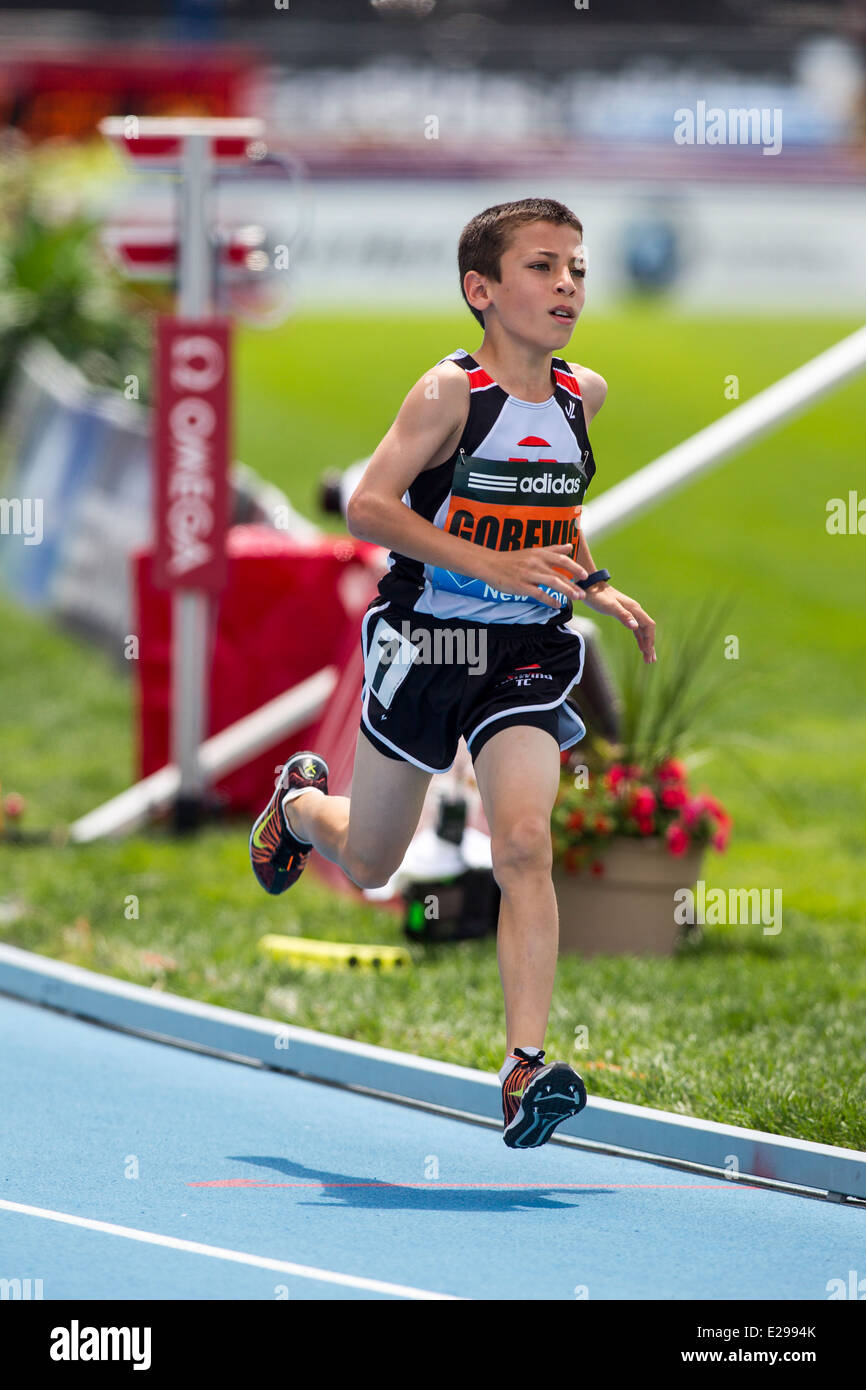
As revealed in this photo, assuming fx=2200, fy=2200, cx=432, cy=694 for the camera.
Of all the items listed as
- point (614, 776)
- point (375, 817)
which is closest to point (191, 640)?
point (614, 776)

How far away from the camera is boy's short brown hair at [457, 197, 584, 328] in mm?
5715

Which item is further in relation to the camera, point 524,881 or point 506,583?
point 524,881

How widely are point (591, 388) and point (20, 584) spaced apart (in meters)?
14.0

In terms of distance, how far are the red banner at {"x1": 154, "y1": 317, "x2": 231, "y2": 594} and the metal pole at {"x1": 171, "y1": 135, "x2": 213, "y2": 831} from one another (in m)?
0.12

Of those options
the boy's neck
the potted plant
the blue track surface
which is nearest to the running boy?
the boy's neck

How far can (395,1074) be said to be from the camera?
7.14 meters

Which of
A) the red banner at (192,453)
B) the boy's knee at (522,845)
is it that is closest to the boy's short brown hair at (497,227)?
the boy's knee at (522,845)

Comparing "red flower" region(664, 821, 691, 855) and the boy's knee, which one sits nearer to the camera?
the boy's knee

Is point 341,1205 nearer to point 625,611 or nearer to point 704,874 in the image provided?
point 625,611

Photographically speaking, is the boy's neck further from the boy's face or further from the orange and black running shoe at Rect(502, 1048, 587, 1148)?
the orange and black running shoe at Rect(502, 1048, 587, 1148)

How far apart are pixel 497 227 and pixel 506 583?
37.9 inches
